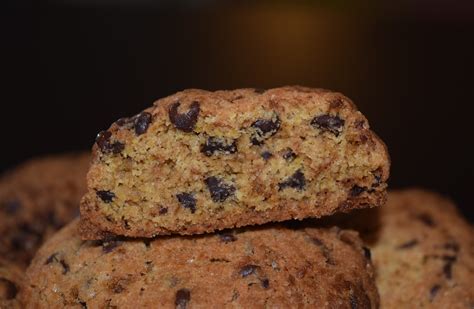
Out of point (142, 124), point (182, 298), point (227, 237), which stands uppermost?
point (142, 124)

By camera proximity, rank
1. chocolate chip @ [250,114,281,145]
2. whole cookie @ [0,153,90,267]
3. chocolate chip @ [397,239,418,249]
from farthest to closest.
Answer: whole cookie @ [0,153,90,267], chocolate chip @ [397,239,418,249], chocolate chip @ [250,114,281,145]

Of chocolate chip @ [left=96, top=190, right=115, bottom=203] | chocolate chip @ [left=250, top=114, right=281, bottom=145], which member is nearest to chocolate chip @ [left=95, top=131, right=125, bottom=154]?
chocolate chip @ [left=96, top=190, right=115, bottom=203]

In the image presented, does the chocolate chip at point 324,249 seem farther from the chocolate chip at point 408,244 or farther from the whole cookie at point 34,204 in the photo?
the whole cookie at point 34,204

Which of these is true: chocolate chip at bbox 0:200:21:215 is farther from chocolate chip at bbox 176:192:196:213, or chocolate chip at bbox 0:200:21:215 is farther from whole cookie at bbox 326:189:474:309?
whole cookie at bbox 326:189:474:309

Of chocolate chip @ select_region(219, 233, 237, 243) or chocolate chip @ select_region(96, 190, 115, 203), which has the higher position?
chocolate chip @ select_region(96, 190, 115, 203)

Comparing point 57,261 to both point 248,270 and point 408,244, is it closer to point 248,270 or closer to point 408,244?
point 248,270

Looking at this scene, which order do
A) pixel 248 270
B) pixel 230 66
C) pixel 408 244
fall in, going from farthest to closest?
pixel 230 66 < pixel 408 244 < pixel 248 270

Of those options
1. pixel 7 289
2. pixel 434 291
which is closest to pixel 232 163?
pixel 7 289

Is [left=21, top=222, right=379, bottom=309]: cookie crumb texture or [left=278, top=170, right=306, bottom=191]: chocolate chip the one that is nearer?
[left=21, top=222, right=379, bottom=309]: cookie crumb texture
